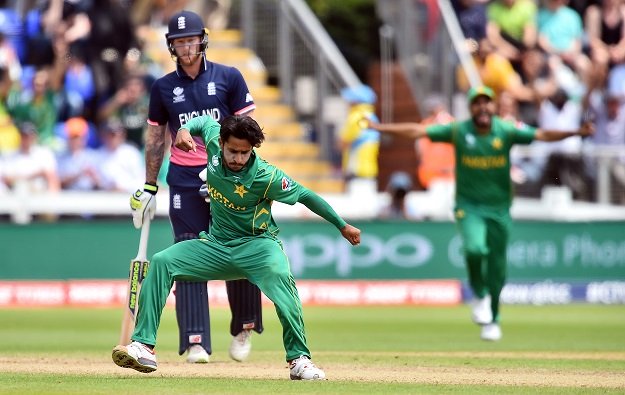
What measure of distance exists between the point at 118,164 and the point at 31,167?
109 centimetres

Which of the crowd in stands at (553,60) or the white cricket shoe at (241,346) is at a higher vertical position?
the crowd in stands at (553,60)

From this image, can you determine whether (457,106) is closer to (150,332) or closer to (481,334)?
(481,334)

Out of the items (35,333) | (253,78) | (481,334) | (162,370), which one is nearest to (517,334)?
(481,334)

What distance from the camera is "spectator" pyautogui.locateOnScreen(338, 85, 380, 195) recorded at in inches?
720

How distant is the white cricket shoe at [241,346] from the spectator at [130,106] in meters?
8.87

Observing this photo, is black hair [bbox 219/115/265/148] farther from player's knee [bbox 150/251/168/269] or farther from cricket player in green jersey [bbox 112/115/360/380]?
player's knee [bbox 150/251/168/269]

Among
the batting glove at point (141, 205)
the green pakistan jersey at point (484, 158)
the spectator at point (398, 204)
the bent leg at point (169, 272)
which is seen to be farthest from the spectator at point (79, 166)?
the bent leg at point (169, 272)

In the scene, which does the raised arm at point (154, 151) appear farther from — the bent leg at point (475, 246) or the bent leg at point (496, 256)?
the bent leg at point (496, 256)

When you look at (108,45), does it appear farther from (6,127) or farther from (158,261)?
(158,261)

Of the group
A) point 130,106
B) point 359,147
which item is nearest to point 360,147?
point 359,147

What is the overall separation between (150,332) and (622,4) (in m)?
14.7

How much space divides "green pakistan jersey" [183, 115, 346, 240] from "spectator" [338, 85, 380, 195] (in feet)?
33.0

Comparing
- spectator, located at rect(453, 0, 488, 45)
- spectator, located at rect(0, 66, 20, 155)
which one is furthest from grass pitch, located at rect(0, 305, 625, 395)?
spectator, located at rect(453, 0, 488, 45)

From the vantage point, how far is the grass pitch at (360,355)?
25.5 ft
